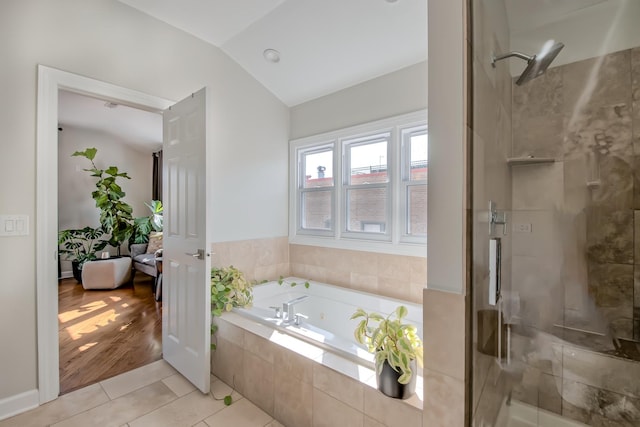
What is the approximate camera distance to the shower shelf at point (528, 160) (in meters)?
1.67

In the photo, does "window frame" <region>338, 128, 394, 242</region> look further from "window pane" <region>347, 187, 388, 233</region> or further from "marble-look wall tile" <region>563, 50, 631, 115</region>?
"marble-look wall tile" <region>563, 50, 631, 115</region>

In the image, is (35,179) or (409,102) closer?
(35,179)

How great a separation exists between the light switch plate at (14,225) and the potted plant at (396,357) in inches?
83.4

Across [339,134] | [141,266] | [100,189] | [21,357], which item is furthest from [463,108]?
[100,189]

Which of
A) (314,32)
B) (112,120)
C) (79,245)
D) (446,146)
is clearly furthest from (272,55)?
(79,245)

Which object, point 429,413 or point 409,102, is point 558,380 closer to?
point 429,413

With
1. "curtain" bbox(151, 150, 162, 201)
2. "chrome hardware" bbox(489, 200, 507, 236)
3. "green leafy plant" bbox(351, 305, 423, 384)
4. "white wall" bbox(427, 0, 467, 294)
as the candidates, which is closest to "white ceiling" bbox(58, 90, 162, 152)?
"curtain" bbox(151, 150, 162, 201)

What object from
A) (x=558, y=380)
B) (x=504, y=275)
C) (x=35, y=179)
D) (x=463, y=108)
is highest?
(x=463, y=108)

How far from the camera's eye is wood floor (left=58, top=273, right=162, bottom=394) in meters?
2.21

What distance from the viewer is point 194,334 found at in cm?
201

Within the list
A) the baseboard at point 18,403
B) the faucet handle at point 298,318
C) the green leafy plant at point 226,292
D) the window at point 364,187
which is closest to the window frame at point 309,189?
the window at point 364,187

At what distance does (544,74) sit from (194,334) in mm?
2716

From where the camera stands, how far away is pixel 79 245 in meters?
5.09

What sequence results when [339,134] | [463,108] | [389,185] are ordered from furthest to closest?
[339,134]
[389,185]
[463,108]
